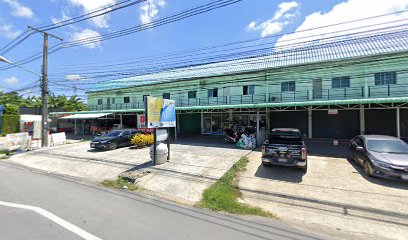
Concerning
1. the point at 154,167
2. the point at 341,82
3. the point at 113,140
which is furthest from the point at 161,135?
the point at 341,82

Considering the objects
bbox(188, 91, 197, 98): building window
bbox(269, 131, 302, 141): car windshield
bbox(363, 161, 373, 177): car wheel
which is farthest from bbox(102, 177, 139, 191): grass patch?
bbox(188, 91, 197, 98): building window

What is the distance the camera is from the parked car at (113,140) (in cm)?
1406

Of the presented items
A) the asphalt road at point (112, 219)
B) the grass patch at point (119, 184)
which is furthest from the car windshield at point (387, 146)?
the grass patch at point (119, 184)

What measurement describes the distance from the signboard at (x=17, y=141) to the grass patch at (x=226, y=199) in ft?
55.9

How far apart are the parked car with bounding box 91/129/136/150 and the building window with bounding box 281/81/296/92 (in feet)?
45.4

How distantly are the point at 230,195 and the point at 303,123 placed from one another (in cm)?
1438

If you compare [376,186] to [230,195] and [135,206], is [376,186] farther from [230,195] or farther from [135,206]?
[135,206]

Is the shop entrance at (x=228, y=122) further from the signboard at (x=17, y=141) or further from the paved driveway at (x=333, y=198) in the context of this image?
the signboard at (x=17, y=141)

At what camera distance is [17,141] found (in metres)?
15.9

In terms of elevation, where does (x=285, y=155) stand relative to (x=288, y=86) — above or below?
below

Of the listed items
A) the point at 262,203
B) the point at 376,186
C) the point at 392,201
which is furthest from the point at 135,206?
the point at 376,186

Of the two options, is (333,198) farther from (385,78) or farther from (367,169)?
(385,78)

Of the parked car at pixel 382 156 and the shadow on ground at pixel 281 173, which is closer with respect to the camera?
the parked car at pixel 382 156

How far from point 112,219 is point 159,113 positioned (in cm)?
588
